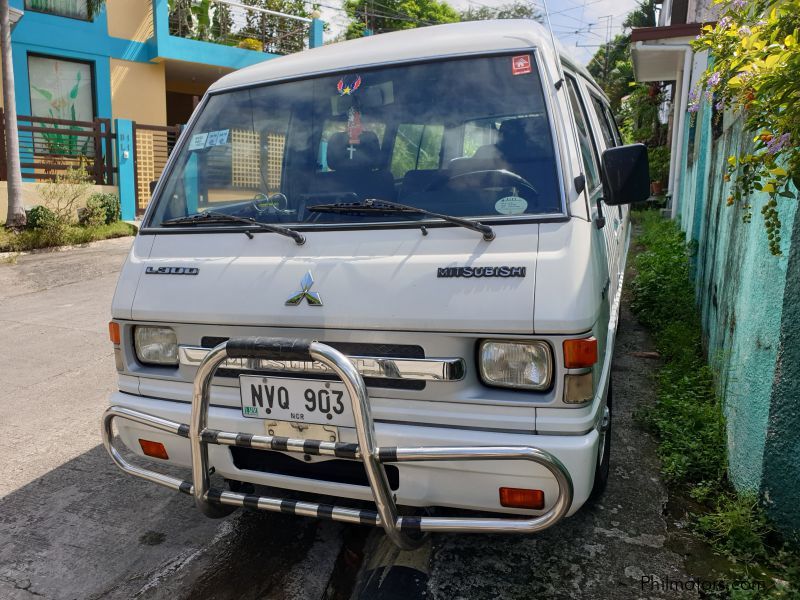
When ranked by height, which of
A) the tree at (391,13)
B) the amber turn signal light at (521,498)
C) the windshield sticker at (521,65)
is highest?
the tree at (391,13)

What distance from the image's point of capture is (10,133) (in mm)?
11805

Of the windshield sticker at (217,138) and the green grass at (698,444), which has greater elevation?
the windshield sticker at (217,138)

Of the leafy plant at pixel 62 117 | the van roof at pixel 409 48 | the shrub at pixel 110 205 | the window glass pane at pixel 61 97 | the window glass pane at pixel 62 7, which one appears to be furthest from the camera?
the window glass pane at pixel 62 7

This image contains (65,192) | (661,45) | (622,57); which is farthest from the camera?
(622,57)

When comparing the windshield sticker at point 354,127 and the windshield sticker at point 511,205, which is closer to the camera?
the windshield sticker at point 511,205

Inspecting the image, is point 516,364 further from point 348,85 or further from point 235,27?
point 235,27

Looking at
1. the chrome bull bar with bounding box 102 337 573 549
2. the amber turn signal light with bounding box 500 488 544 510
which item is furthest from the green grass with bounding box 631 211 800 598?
the chrome bull bar with bounding box 102 337 573 549

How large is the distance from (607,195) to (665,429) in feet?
5.45

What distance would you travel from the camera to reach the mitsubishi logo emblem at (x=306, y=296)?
2418 millimetres

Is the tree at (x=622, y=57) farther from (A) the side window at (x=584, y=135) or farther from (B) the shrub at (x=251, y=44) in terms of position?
(A) the side window at (x=584, y=135)

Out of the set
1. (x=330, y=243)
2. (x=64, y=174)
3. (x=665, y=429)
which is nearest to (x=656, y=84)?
(x=64, y=174)

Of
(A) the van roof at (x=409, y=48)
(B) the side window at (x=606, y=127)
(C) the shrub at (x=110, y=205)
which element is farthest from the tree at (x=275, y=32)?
(A) the van roof at (x=409, y=48)

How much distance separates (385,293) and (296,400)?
500 millimetres

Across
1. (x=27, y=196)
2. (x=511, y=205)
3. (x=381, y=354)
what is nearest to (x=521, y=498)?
(x=381, y=354)
